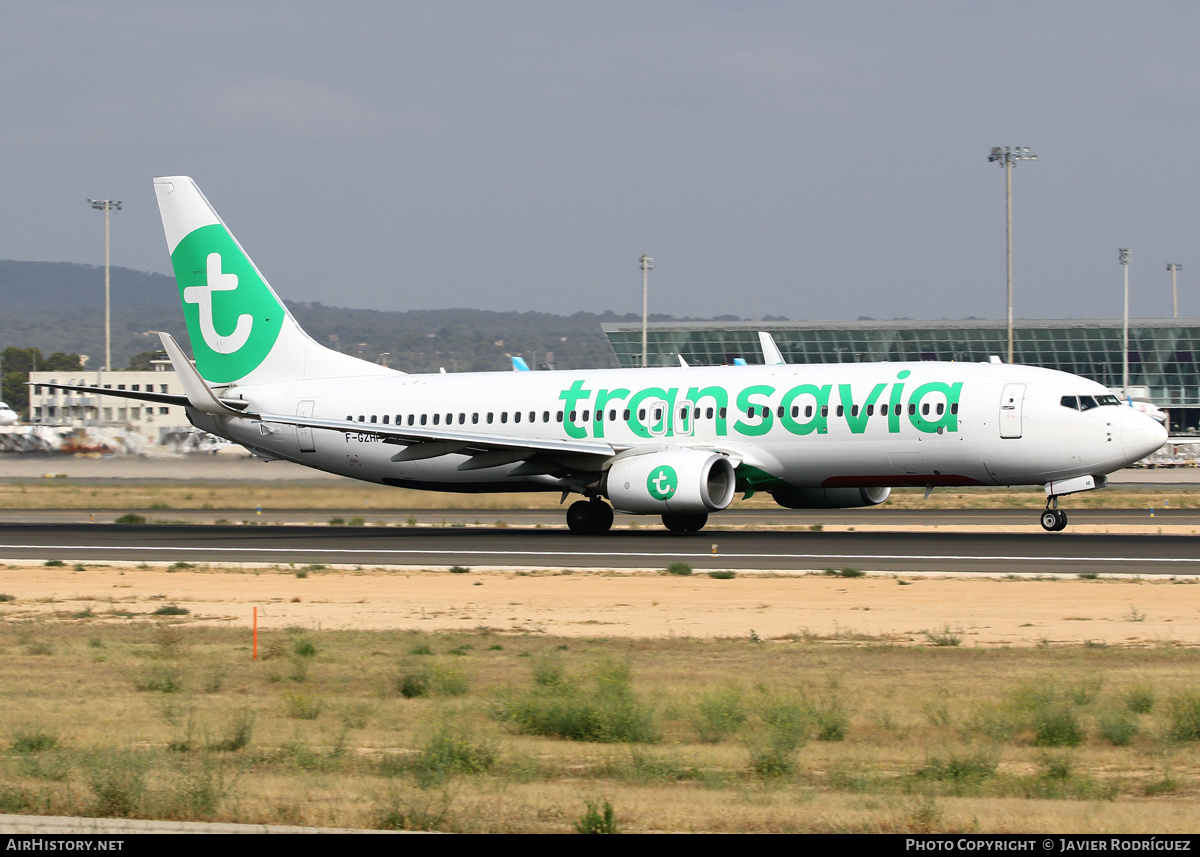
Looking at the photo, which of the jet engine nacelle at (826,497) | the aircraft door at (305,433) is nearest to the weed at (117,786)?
the jet engine nacelle at (826,497)

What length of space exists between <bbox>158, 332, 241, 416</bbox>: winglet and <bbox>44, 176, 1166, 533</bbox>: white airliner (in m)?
0.06

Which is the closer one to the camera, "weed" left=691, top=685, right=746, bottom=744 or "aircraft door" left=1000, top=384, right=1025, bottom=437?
"weed" left=691, top=685, right=746, bottom=744

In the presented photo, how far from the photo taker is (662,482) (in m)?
32.2

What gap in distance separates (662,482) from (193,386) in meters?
12.3

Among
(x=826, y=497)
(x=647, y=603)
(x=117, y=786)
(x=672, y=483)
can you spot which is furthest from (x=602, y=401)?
(x=117, y=786)

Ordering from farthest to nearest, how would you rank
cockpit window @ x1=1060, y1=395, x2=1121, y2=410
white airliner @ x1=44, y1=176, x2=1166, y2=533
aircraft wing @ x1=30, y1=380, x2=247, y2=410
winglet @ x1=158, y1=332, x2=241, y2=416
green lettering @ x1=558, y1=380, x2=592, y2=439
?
green lettering @ x1=558, y1=380, x2=592, y2=439, aircraft wing @ x1=30, y1=380, x2=247, y2=410, winglet @ x1=158, y1=332, x2=241, y2=416, white airliner @ x1=44, y1=176, x2=1166, y2=533, cockpit window @ x1=1060, y1=395, x2=1121, y2=410

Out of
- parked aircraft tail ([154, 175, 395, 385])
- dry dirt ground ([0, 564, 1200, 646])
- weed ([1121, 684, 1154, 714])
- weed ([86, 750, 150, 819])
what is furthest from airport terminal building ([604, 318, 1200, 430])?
weed ([86, 750, 150, 819])

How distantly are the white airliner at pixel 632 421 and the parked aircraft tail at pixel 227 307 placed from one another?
0.14 ft

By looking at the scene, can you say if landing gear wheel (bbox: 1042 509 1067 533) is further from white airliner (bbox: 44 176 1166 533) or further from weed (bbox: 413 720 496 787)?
weed (bbox: 413 720 496 787)

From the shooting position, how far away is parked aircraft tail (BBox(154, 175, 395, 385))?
3956 centimetres

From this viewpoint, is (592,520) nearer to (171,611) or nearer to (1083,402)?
(1083,402)

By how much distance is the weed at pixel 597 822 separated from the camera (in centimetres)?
824
